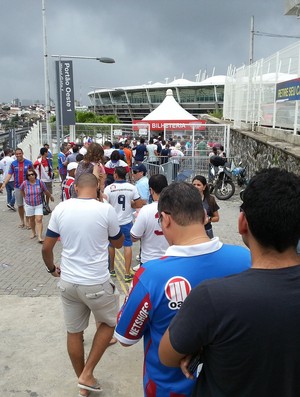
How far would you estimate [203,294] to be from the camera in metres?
1.34

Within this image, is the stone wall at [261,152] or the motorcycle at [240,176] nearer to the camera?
the stone wall at [261,152]

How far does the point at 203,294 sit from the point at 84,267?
2011mm

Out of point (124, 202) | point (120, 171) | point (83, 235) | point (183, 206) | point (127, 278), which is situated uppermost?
point (183, 206)

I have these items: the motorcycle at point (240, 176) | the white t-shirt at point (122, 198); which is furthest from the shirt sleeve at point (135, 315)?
the motorcycle at point (240, 176)

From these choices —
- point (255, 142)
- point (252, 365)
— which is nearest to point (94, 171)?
point (252, 365)

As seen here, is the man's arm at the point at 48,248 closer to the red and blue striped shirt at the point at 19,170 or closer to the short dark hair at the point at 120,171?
the short dark hair at the point at 120,171

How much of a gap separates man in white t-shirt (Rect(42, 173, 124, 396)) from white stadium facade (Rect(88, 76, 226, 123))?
2679 inches

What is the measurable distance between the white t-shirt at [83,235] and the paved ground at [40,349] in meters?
1.00

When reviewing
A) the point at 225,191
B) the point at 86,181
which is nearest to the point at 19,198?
the point at 225,191

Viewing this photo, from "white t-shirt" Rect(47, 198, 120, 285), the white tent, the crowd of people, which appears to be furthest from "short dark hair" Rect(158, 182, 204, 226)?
the white tent

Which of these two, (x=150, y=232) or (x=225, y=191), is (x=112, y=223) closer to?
(x=150, y=232)

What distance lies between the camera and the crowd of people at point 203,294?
1297 millimetres

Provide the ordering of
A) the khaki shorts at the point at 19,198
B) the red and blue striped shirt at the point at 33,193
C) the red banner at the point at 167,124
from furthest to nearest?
the red banner at the point at 167,124 → the khaki shorts at the point at 19,198 → the red and blue striped shirt at the point at 33,193

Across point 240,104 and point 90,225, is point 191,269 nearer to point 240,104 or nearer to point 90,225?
point 90,225
